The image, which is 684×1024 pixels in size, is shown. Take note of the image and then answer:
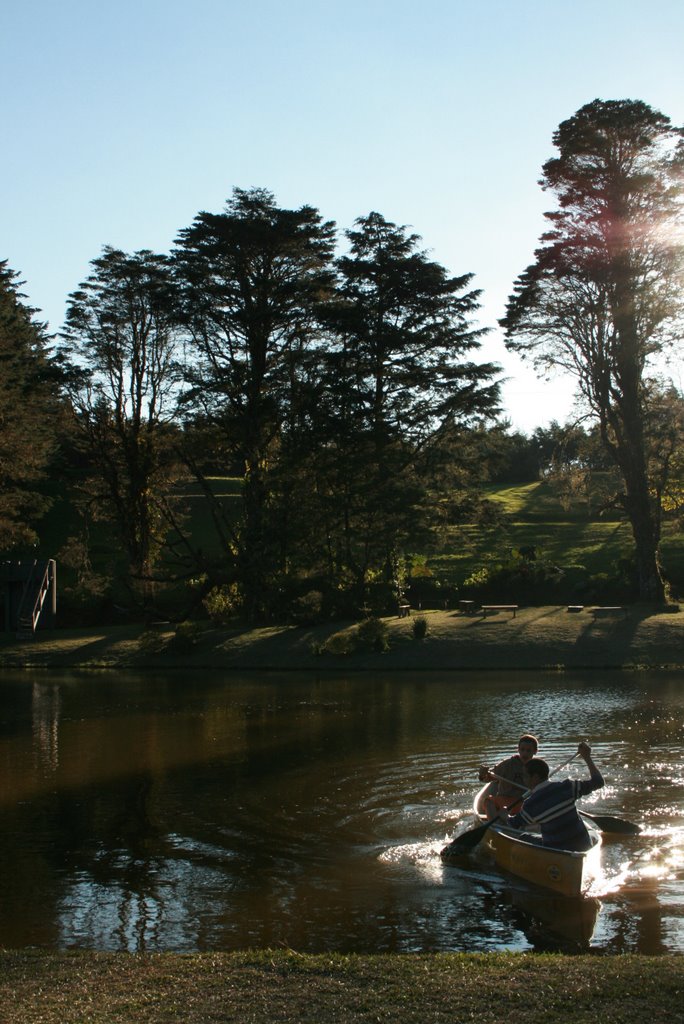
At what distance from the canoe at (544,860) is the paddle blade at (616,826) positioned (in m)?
0.42

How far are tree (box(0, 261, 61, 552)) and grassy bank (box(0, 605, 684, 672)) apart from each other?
29.2 feet

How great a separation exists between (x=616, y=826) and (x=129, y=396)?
38.0 meters

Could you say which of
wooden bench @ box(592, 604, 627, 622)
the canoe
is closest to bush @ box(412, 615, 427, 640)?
wooden bench @ box(592, 604, 627, 622)

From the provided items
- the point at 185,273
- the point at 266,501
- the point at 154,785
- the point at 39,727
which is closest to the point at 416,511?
the point at 266,501

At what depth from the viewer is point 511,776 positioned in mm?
15547

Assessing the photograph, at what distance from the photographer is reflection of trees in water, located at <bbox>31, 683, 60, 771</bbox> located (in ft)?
72.5

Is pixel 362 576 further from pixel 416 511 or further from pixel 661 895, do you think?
pixel 661 895

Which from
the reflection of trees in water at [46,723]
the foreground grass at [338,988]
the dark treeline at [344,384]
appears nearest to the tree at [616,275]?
the dark treeline at [344,384]

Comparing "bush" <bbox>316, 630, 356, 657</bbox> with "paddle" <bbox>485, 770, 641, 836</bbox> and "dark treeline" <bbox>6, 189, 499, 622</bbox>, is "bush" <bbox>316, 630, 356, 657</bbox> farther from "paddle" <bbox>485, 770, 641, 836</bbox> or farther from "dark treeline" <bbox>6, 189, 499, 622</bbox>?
"paddle" <bbox>485, 770, 641, 836</bbox>

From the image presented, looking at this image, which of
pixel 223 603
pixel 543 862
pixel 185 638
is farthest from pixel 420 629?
pixel 543 862

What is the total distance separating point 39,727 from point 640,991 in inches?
821

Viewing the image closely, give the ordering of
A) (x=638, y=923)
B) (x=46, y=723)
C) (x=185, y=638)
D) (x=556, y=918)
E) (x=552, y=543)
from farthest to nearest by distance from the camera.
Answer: (x=552, y=543) < (x=185, y=638) < (x=46, y=723) < (x=556, y=918) < (x=638, y=923)

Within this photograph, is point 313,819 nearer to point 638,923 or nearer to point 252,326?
point 638,923

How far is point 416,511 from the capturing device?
43750 mm
